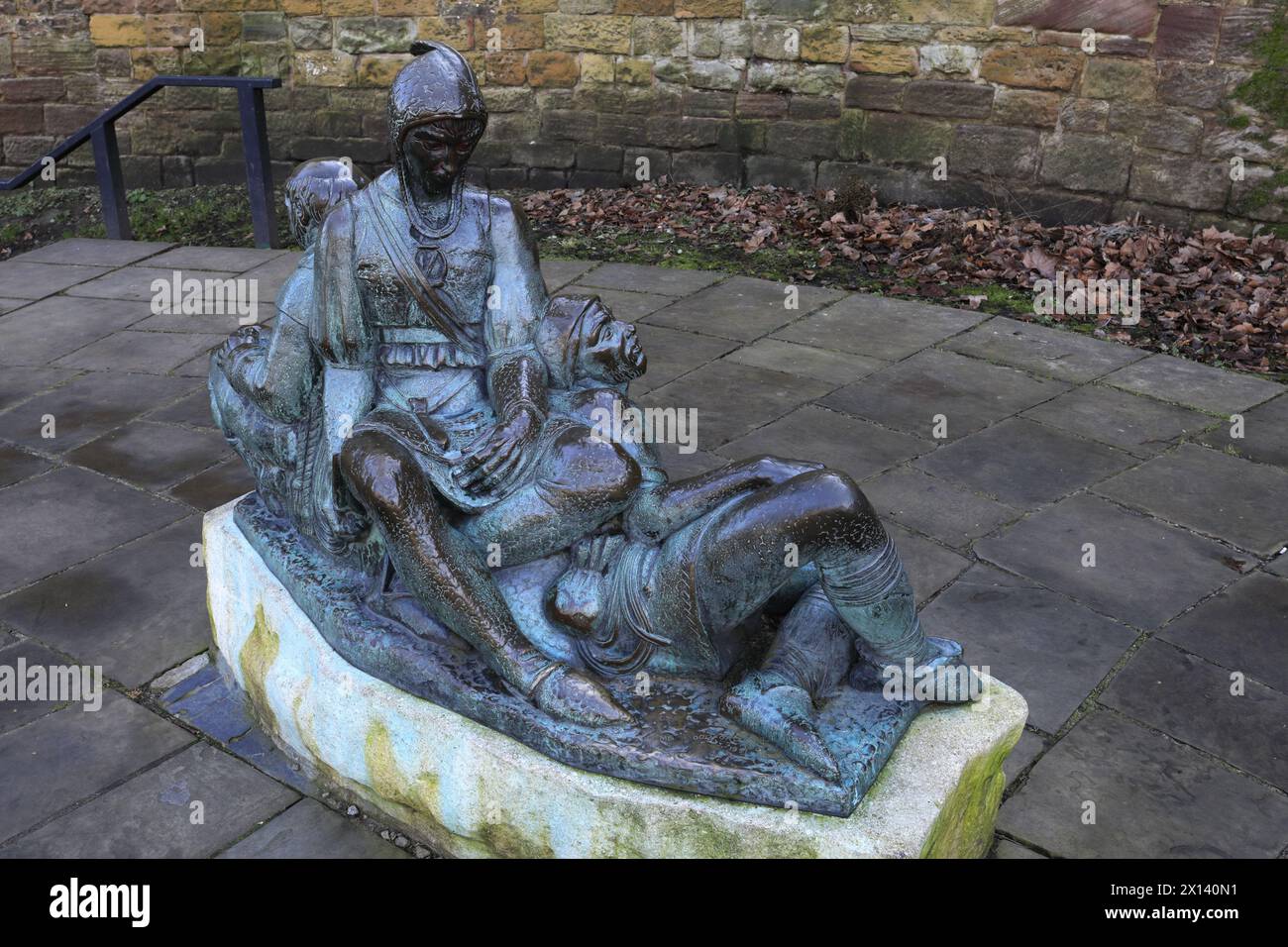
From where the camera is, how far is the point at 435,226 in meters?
3.23

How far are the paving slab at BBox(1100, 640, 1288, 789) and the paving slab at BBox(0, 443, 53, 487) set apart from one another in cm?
423

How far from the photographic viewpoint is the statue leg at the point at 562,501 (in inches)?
120

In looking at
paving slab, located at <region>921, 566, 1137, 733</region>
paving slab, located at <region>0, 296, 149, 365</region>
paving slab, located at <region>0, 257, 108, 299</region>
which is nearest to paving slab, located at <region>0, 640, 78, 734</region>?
paving slab, located at <region>921, 566, 1137, 733</region>

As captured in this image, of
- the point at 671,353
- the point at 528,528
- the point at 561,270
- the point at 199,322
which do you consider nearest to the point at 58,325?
the point at 199,322

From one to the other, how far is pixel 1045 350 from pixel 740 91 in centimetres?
338

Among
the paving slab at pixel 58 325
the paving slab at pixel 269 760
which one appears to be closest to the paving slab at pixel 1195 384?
the paving slab at pixel 269 760

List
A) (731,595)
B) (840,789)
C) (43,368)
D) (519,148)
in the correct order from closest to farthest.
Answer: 1. (840,789)
2. (731,595)
3. (43,368)
4. (519,148)

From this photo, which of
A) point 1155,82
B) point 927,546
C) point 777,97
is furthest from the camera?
point 777,97

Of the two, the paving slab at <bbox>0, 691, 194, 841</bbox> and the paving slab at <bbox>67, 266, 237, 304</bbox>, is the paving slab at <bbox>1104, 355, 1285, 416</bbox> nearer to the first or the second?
the paving slab at <bbox>0, 691, 194, 841</bbox>

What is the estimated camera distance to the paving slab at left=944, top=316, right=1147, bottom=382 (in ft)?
20.1

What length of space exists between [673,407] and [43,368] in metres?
3.19

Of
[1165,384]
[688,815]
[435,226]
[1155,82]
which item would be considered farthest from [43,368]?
[1155,82]

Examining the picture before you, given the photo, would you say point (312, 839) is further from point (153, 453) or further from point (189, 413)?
point (189, 413)

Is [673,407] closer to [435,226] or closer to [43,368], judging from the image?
[435,226]
